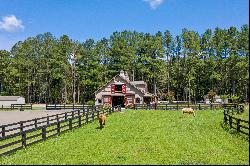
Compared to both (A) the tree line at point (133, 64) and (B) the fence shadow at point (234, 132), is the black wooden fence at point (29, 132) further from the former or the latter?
(A) the tree line at point (133, 64)

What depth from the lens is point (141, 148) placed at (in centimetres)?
1725

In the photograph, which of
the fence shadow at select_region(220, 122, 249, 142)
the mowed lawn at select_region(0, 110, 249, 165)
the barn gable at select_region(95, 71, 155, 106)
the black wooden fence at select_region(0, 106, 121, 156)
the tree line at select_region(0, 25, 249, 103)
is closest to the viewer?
the mowed lawn at select_region(0, 110, 249, 165)

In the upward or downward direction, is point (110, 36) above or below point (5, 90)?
above

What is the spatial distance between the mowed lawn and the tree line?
194 ft

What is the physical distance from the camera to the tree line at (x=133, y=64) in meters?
84.4

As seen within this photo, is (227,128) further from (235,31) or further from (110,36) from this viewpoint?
(110,36)

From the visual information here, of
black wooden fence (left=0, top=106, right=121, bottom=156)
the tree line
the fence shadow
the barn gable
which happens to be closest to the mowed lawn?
the fence shadow

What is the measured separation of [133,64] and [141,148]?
241 feet

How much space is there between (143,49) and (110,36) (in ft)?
35.5

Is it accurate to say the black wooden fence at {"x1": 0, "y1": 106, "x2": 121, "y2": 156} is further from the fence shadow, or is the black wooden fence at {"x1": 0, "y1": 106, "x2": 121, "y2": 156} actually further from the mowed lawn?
the fence shadow

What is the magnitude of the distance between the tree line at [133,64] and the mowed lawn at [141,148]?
59.1 meters

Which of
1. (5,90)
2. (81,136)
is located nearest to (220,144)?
(81,136)

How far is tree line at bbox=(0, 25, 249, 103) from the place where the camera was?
8444 centimetres

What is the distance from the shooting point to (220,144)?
59.6 ft
